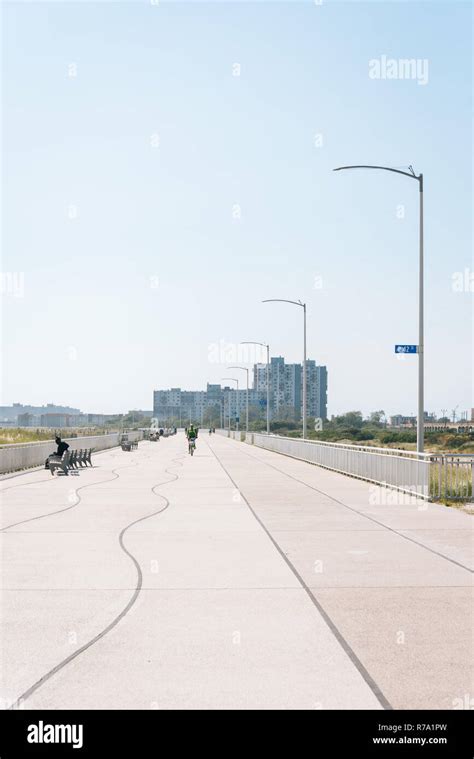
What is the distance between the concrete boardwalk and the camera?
6461 mm

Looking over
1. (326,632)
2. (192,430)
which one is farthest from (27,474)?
(326,632)

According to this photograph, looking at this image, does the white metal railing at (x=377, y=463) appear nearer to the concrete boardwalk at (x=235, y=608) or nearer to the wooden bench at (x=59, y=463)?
the concrete boardwalk at (x=235, y=608)

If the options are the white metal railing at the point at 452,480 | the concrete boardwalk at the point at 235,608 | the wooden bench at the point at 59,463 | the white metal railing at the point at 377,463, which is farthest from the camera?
the wooden bench at the point at 59,463

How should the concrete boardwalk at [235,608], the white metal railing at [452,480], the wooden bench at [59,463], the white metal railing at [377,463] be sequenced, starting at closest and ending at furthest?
the concrete boardwalk at [235,608] < the white metal railing at [452,480] < the white metal railing at [377,463] < the wooden bench at [59,463]

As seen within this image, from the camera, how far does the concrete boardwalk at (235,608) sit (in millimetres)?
6461

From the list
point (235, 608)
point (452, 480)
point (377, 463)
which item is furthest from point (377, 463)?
point (235, 608)

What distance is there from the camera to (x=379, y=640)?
26.0ft

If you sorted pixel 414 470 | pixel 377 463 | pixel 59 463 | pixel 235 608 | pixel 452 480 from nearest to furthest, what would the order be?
1. pixel 235 608
2. pixel 452 480
3. pixel 414 470
4. pixel 377 463
5. pixel 59 463

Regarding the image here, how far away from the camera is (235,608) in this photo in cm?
928

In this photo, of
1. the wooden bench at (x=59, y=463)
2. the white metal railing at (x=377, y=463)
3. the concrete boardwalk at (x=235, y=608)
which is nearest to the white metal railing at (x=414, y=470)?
the white metal railing at (x=377, y=463)

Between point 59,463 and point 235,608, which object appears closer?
point 235,608

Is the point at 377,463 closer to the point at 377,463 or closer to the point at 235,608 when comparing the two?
the point at 377,463

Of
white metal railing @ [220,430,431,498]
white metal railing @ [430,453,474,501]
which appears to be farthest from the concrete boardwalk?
white metal railing @ [220,430,431,498]

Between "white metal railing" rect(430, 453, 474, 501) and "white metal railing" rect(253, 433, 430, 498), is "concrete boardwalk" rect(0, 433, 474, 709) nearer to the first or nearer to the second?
"white metal railing" rect(430, 453, 474, 501)
